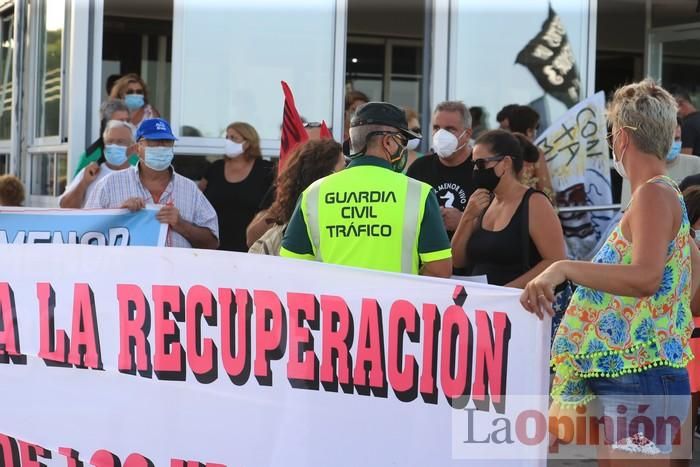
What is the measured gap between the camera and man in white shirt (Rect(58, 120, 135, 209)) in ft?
24.1

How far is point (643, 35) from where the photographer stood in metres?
14.8

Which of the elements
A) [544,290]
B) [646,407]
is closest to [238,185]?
[544,290]

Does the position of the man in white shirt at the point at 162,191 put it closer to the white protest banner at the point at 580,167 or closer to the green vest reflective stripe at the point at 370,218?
the green vest reflective stripe at the point at 370,218

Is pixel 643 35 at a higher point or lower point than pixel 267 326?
higher

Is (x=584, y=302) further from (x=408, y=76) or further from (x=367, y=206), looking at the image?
(x=408, y=76)

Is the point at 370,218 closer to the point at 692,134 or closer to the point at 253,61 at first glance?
the point at 253,61

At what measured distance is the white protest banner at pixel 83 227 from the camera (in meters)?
6.31

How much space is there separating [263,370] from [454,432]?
2.42ft

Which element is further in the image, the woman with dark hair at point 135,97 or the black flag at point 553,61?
the black flag at point 553,61

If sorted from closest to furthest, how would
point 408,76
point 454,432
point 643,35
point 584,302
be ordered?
point 584,302, point 454,432, point 643,35, point 408,76

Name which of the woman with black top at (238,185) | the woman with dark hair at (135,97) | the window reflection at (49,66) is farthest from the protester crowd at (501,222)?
the window reflection at (49,66)

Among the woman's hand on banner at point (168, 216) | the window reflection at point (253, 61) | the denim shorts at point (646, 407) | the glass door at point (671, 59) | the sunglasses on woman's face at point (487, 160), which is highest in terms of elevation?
the glass door at point (671, 59)

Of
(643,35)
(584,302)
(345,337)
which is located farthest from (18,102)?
(643,35)

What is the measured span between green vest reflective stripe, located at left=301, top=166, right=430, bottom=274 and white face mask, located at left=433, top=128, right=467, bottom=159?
2441mm
